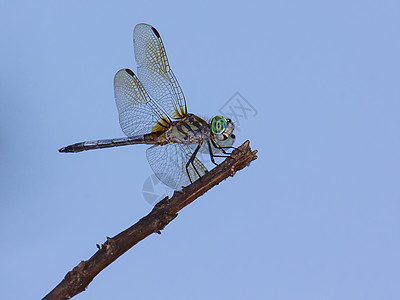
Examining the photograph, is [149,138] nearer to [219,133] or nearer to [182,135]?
[182,135]

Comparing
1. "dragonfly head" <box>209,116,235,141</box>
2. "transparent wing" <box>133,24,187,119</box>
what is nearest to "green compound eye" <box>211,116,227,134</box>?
"dragonfly head" <box>209,116,235,141</box>

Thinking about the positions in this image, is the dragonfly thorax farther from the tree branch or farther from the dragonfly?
the tree branch

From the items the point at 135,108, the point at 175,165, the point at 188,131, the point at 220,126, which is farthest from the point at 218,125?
the point at 135,108

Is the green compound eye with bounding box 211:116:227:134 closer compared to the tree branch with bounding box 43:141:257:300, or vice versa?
the tree branch with bounding box 43:141:257:300

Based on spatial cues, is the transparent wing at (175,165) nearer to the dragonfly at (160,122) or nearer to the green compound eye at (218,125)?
the dragonfly at (160,122)

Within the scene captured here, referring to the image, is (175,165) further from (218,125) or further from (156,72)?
(156,72)

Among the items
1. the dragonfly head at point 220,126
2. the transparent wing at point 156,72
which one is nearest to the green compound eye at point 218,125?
the dragonfly head at point 220,126

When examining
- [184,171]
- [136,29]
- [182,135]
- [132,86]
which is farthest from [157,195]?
[136,29]
